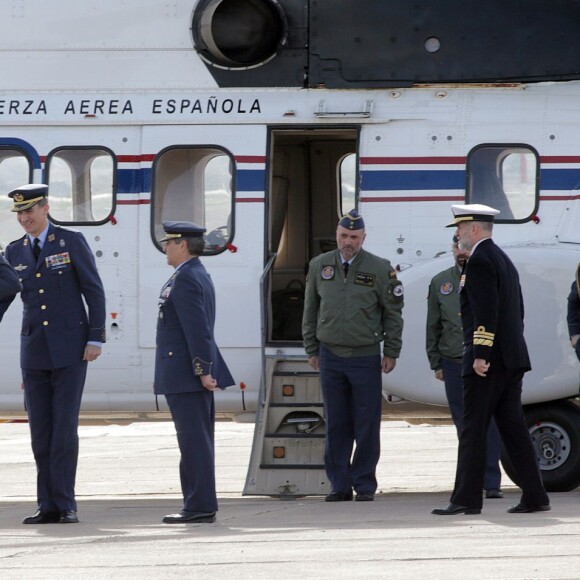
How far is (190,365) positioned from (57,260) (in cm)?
108

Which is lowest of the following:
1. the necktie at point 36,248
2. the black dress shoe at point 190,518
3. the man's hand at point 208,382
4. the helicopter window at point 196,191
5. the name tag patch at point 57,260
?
the black dress shoe at point 190,518

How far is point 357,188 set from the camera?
9.57 meters

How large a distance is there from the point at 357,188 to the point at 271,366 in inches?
56.4

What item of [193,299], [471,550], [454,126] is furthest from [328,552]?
[454,126]

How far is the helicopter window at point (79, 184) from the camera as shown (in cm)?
977

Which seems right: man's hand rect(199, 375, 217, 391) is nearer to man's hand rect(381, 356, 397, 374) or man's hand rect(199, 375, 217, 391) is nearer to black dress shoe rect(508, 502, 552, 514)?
man's hand rect(381, 356, 397, 374)

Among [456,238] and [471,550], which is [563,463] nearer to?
[456,238]

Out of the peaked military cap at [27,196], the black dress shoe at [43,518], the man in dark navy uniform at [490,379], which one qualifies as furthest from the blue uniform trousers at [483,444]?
the peaked military cap at [27,196]

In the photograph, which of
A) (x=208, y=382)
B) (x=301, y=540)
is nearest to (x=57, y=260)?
(x=208, y=382)

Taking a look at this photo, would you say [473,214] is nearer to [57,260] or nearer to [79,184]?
[57,260]

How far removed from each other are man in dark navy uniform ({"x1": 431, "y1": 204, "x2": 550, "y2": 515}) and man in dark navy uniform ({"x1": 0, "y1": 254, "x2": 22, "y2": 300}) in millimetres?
2561

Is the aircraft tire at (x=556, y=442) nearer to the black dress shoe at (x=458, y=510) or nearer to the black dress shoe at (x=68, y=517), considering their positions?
the black dress shoe at (x=458, y=510)

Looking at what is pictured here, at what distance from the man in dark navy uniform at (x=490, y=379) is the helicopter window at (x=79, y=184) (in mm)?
3298

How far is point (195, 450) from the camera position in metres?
7.61
